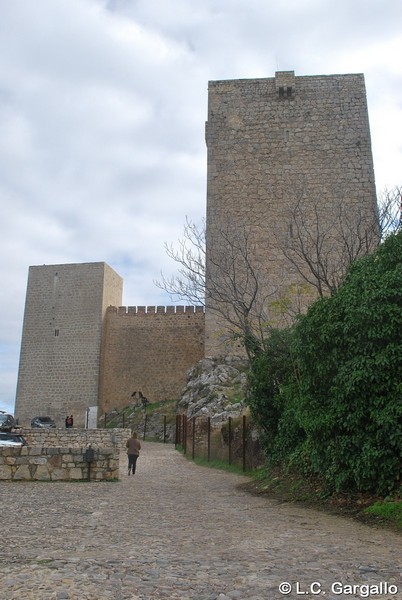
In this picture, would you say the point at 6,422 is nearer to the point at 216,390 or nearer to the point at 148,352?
the point at 216,390

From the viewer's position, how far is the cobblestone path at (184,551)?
10.4ft

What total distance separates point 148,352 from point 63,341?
509cm

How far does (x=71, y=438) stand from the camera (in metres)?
19.8

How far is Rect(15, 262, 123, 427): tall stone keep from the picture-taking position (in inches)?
1211

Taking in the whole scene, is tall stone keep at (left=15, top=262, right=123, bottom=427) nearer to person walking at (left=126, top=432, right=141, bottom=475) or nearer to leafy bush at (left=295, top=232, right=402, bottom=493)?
person walking at (left=126, top=432, right=141, bottom=475)

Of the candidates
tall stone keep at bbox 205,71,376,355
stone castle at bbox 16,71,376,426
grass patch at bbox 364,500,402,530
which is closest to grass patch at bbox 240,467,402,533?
grass patch at bbox 364,500,402,530

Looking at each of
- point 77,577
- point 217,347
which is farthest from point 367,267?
point 217,347

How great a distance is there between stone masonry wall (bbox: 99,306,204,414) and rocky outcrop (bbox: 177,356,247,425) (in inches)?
431

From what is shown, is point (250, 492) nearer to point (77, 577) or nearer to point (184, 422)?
point (77, 577)

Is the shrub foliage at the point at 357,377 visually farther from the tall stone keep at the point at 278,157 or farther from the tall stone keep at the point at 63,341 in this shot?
the tall stone keep at the point at 63,341

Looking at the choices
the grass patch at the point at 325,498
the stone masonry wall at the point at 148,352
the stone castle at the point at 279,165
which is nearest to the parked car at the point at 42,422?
the stone masonry wall at the point at 148,352

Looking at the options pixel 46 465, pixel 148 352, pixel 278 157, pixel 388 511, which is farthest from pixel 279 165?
pixel 388 511

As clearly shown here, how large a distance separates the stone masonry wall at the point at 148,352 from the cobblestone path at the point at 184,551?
23.8 metres

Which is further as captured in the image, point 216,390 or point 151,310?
point 151,310
